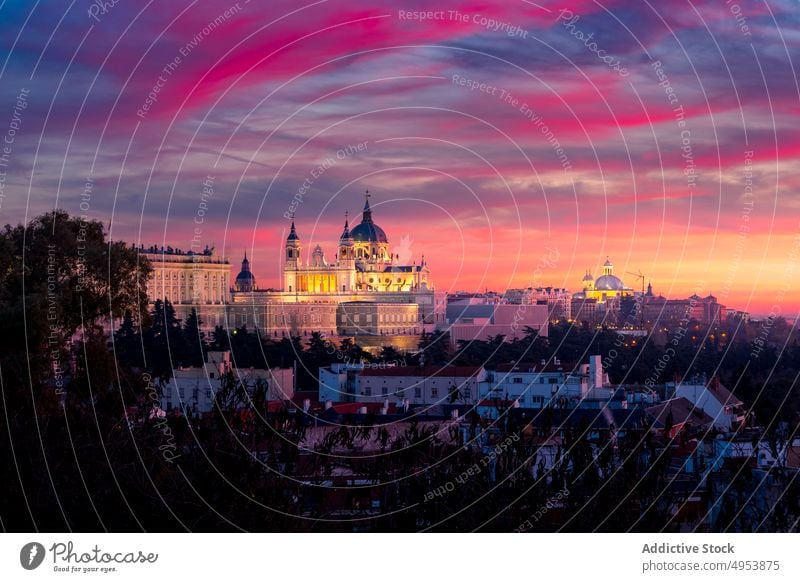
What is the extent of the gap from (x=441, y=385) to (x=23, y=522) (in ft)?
77.1

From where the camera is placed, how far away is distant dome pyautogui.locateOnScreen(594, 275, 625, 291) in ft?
378

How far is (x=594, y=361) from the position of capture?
32.1m

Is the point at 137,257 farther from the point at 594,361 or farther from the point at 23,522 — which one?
the point at 594,361

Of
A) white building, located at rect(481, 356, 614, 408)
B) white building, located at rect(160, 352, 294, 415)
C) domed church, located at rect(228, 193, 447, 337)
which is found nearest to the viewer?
white building, located at rect(160, 352, 294, 415)

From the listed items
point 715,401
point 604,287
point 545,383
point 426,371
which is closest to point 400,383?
point 426,371

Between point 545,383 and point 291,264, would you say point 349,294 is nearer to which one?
point 291,264

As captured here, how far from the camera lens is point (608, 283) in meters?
116

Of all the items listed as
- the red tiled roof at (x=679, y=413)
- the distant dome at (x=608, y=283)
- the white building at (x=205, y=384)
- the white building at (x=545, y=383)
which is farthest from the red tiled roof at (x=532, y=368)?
the distant dome at (x=608, y=283)

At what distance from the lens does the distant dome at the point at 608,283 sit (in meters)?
115

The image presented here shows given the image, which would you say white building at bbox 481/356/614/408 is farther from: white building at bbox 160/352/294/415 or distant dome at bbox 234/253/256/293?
distant dome at bbox 234/253/256/293

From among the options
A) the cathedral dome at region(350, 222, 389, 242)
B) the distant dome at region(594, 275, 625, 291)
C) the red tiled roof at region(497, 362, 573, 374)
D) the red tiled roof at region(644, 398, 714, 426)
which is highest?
the cathedral dome at region(350, 222, 389, 242)

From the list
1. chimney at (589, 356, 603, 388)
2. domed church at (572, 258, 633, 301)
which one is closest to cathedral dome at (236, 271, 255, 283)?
domed church at (572, 258, 633, 301)

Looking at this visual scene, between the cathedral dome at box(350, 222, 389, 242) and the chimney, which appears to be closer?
the chimney
